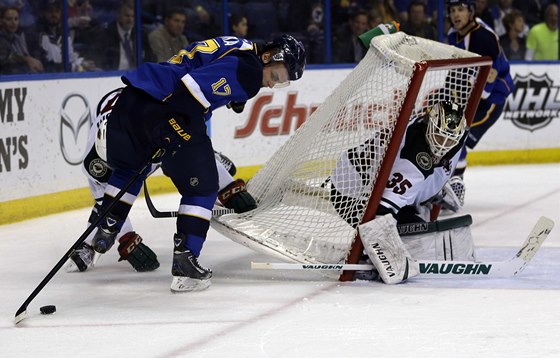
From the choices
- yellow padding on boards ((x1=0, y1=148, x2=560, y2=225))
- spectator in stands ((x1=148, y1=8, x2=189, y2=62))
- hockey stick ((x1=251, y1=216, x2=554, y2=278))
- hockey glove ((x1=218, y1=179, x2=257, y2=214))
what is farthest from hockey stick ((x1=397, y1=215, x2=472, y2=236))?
spectator in stands ((x1=148, y1=8, x2=189, y2=62))

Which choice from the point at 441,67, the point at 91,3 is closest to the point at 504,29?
the point at 91,3

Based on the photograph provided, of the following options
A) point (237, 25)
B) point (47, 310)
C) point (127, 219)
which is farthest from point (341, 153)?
point (237, 25)

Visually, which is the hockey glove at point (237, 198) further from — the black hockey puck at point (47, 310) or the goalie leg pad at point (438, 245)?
the black hockey puck at point (47, 310)

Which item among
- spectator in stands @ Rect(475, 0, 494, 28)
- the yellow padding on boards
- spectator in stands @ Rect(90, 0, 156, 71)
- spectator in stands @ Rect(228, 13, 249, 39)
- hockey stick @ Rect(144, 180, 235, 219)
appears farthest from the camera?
spectator in stands @ Rect(475, 0, 494, 28)

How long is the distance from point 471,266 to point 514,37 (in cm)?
496

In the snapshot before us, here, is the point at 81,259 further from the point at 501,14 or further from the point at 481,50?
the point at 501,14

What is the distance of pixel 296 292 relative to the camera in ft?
12.3

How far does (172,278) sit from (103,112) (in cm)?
69

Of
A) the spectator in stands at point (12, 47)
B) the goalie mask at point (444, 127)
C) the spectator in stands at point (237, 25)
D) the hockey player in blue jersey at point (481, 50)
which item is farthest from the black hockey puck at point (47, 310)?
the spectator in stands at point (237, 25)

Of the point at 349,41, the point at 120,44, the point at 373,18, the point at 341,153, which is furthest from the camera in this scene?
the point at 373,18

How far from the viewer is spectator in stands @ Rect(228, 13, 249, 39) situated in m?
7.29

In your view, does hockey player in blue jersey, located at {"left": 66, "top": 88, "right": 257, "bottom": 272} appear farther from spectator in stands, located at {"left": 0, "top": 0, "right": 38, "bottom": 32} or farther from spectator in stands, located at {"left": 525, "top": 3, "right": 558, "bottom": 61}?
spectator in stands, located at {"left": 525, "top": 3, "right": 558, "bottom": 61}

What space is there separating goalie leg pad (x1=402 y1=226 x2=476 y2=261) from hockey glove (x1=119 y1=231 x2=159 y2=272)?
0.96 metres

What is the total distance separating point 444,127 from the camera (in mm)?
3900
